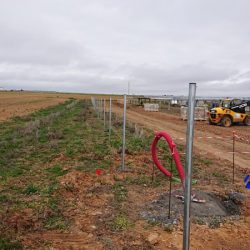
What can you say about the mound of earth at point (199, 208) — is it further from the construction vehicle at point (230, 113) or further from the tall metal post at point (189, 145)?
the construction vehicle at point (230, 113)

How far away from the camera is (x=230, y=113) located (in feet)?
77.6

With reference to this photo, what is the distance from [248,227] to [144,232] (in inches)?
67.7

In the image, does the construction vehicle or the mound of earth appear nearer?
the mound of earth

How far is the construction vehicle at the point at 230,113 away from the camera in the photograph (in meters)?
23.4

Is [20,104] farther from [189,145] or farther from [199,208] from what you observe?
[189,145]

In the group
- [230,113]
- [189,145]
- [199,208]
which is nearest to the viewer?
[189,145]

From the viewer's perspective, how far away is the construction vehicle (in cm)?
2341

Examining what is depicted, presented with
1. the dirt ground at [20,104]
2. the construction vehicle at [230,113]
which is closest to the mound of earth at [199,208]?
the construction vehicle at [230,113]

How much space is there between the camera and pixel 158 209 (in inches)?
239

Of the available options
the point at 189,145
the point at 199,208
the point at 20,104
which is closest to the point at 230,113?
the point at 199,208

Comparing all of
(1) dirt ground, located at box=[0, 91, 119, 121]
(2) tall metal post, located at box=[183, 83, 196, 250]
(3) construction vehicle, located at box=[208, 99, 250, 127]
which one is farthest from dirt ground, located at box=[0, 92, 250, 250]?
(1) dirt ground, located at box=[0, 91, 119, 121]

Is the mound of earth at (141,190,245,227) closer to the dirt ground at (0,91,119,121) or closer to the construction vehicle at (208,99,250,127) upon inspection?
the construction vehicle at (208,99,250,127)

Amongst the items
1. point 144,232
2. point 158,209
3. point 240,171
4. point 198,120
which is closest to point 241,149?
point 240,171

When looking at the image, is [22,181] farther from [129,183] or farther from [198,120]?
→ [198,120]
